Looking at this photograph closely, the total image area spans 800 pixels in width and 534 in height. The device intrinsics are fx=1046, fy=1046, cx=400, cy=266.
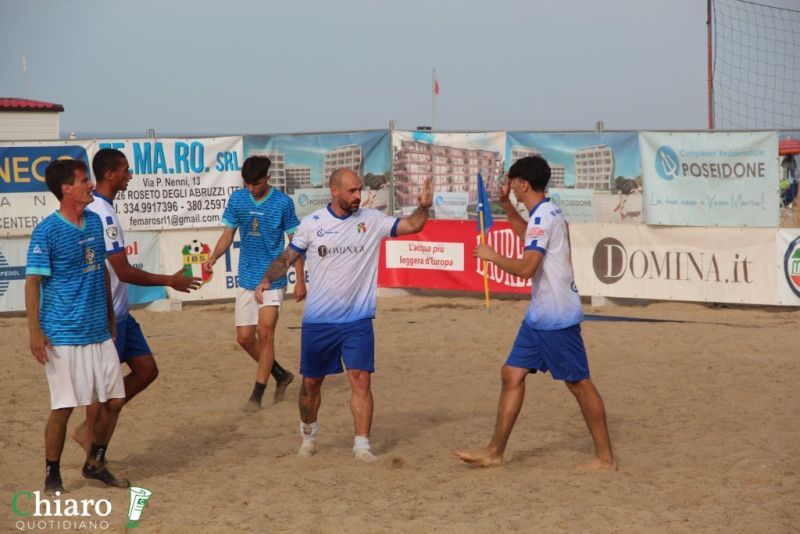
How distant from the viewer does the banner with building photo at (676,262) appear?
41.8 feet

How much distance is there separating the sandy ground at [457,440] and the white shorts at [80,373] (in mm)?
636

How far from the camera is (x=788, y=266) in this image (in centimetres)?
1252

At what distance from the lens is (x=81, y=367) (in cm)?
584

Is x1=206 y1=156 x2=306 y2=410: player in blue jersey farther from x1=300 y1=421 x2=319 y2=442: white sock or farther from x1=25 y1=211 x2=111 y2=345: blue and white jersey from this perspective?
x1=25 y1=211 x2=111 y2=345: blue and white jersey

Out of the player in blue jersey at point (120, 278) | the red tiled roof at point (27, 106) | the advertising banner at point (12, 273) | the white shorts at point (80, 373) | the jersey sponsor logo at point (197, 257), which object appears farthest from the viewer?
the red tiled roof at point (27, 106)

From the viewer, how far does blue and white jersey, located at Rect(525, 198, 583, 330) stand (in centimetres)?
629

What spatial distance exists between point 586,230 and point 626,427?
6152 mm

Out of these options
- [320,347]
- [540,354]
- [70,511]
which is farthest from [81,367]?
[540,354]

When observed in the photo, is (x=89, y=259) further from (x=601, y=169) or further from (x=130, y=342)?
(x=601, y=169)

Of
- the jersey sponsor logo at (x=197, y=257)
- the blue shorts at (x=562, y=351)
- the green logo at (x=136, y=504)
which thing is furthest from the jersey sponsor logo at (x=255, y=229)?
the jersey sponsor logo at (x=197, y=257)

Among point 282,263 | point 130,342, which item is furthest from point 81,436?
point 282,263

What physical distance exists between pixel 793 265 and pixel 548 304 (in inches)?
284

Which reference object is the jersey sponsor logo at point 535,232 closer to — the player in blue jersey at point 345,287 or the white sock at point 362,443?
the player in blue jersey at point 345,287

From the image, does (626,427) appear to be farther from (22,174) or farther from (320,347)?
(22,174)
